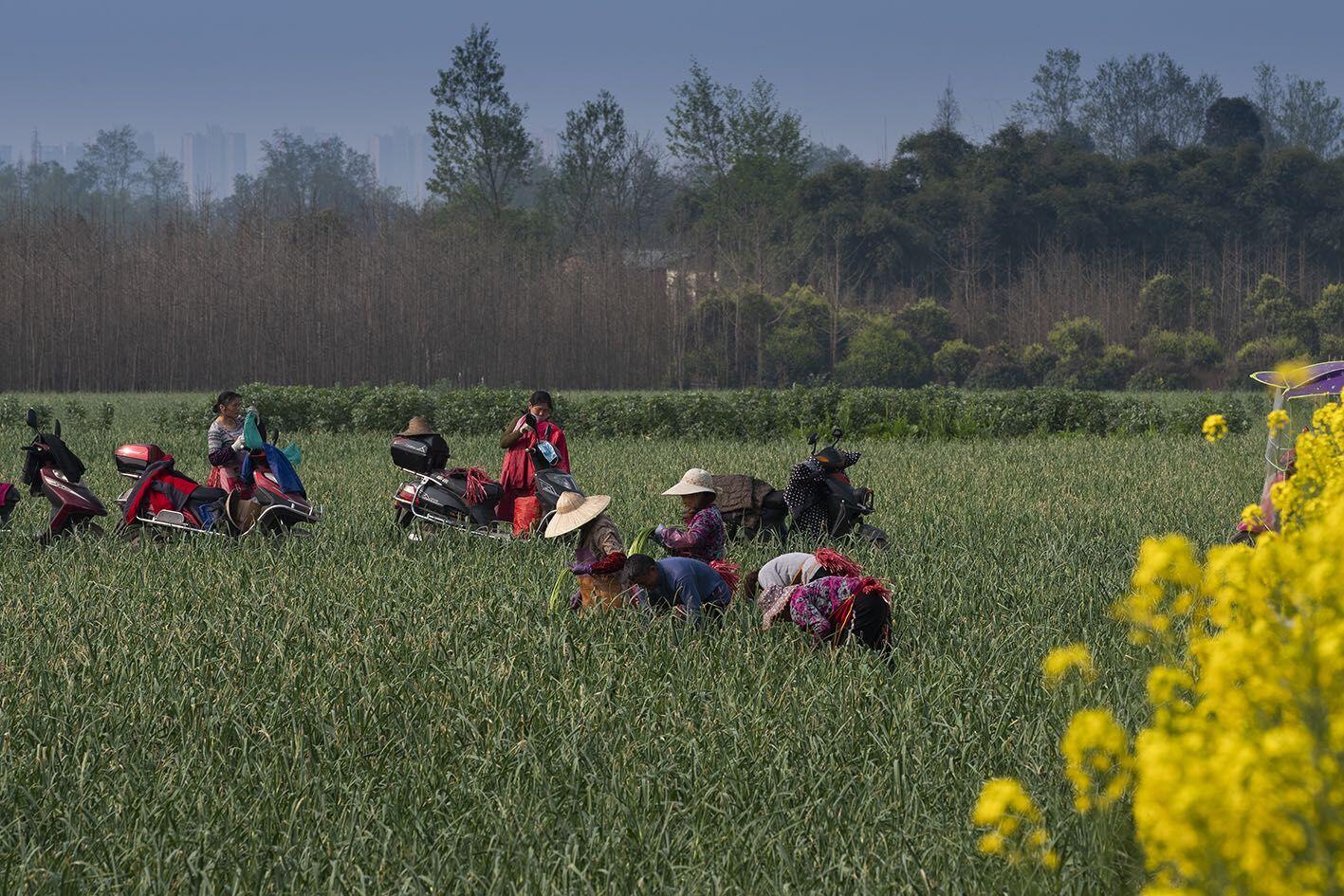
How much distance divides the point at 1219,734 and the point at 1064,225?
45.5 m

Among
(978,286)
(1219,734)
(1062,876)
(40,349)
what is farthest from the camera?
(978,286)

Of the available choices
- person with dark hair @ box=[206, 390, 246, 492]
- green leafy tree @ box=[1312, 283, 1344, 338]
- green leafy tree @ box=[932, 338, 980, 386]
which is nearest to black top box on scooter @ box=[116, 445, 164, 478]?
person with dark hair @ box=[206, 390, 246, 492]

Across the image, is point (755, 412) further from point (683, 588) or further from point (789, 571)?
point (683, 588)

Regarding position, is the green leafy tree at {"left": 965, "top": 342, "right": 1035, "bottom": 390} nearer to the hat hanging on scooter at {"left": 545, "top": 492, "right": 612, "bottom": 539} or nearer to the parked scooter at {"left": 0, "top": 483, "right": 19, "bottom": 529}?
the parked scooter at {"left": 0, "top": 483, "right": 19, "bottom": 529}

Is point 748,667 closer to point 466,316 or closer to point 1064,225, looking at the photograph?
point 466,316

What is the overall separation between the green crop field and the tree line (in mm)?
20433

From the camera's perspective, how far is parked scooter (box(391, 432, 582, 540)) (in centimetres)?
859

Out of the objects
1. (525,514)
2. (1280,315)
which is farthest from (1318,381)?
(1280,315)

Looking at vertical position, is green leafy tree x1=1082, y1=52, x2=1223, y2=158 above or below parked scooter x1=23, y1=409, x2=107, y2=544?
above

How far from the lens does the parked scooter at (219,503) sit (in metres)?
8.43

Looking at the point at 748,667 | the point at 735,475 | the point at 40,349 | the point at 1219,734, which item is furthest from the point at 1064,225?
the point at 1219,734

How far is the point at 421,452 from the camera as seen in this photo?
29.6 ft

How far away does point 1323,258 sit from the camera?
45.2 metres

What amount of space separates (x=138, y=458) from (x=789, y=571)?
5069mm
